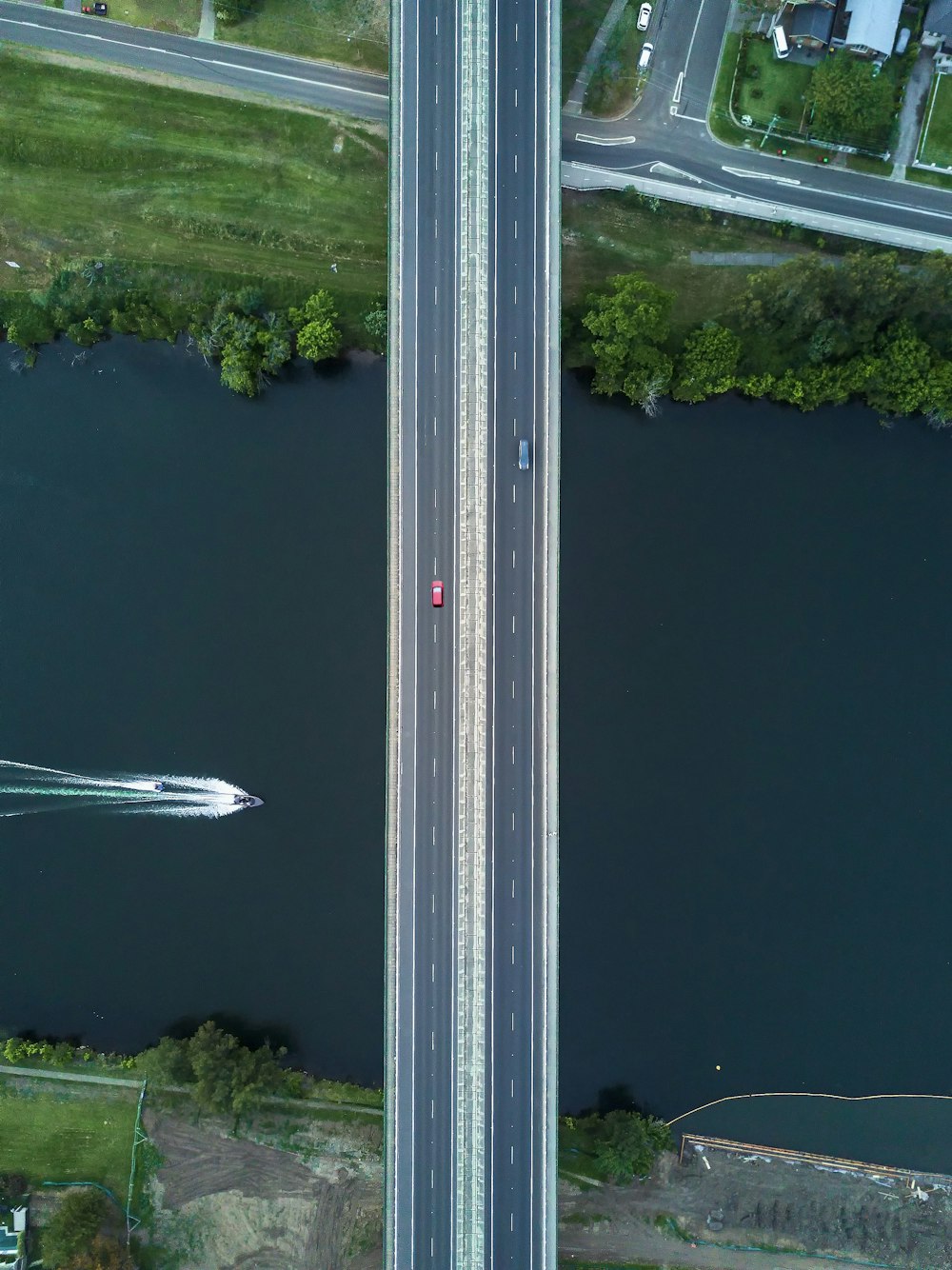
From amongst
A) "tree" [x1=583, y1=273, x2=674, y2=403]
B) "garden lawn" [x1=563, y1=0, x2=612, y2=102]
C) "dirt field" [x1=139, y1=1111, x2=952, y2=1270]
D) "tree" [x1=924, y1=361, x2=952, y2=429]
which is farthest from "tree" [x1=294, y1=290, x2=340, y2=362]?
"dirt field" [x1=139, y1=1111, x2=952, y2=1270]

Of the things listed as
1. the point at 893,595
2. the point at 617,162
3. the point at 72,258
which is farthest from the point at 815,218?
the point at 72,258

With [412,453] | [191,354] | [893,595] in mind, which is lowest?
[893,595]

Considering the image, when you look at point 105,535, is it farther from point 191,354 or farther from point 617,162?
point 617,162

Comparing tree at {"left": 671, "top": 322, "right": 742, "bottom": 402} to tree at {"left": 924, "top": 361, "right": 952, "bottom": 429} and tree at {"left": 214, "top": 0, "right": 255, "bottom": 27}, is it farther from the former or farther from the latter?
tree at {"left": 214, "top": 0, "right": 255, "bottom": 27}

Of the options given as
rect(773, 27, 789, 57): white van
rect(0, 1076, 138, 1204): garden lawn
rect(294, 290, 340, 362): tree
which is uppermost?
rect(773, 27, 789, 57): white van

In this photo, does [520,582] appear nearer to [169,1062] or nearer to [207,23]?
[169,1062]

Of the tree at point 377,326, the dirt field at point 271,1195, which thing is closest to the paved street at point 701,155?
the tree at point 377,326
